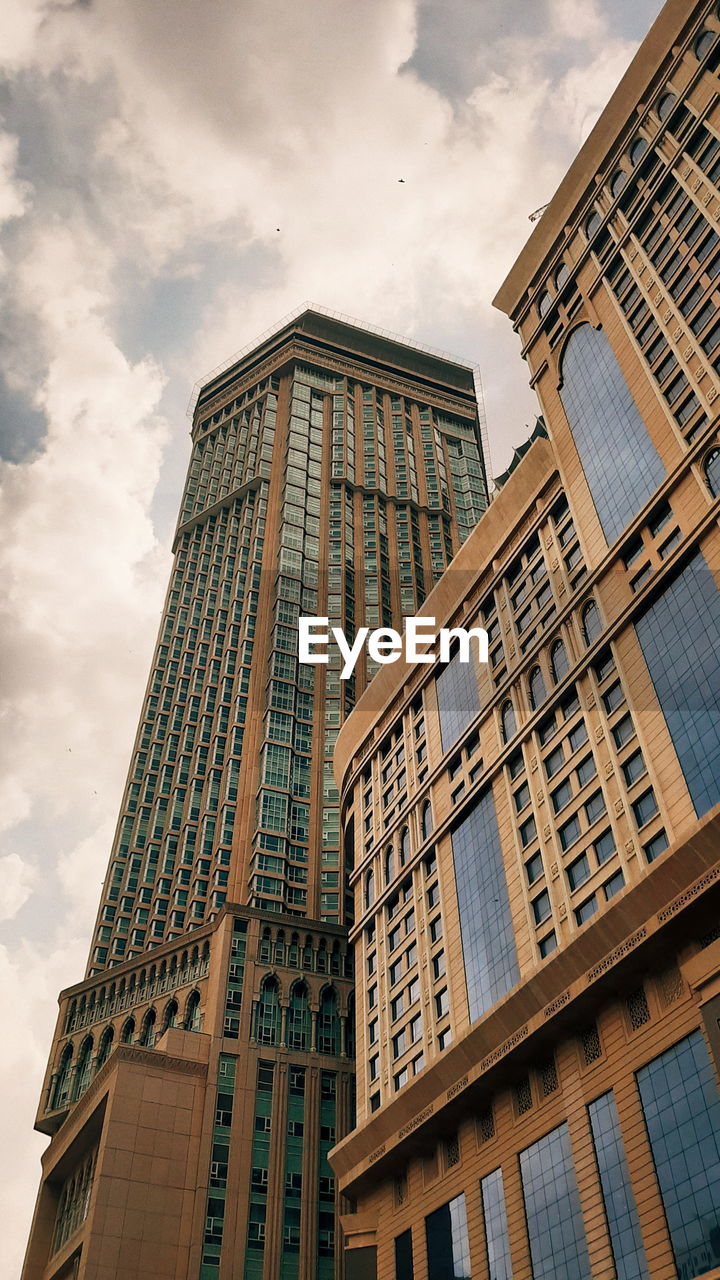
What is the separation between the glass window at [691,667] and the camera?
153ft

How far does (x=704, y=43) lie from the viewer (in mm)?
65938

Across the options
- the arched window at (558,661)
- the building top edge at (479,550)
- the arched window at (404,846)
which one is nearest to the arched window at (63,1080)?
the building top edge at (479,550)

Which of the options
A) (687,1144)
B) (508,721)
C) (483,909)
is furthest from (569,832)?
(687,1144)

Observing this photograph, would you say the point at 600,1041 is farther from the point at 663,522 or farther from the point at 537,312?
the point at 537,312

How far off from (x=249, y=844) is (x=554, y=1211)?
58912 mm

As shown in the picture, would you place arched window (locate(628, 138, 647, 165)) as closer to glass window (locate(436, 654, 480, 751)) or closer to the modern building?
the modern building

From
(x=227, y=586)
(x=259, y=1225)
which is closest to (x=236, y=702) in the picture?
(x=227, y=586)

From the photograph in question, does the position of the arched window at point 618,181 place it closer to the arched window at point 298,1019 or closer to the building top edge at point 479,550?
the building top edge at point 479,550

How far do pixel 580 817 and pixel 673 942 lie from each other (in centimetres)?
1010

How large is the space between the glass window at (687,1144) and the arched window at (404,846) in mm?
30080

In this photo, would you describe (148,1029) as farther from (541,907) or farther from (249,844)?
(541,907)

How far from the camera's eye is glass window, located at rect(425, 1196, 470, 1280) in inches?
1999

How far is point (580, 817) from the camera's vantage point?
53.4m

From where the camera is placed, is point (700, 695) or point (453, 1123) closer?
point (700, 695)
